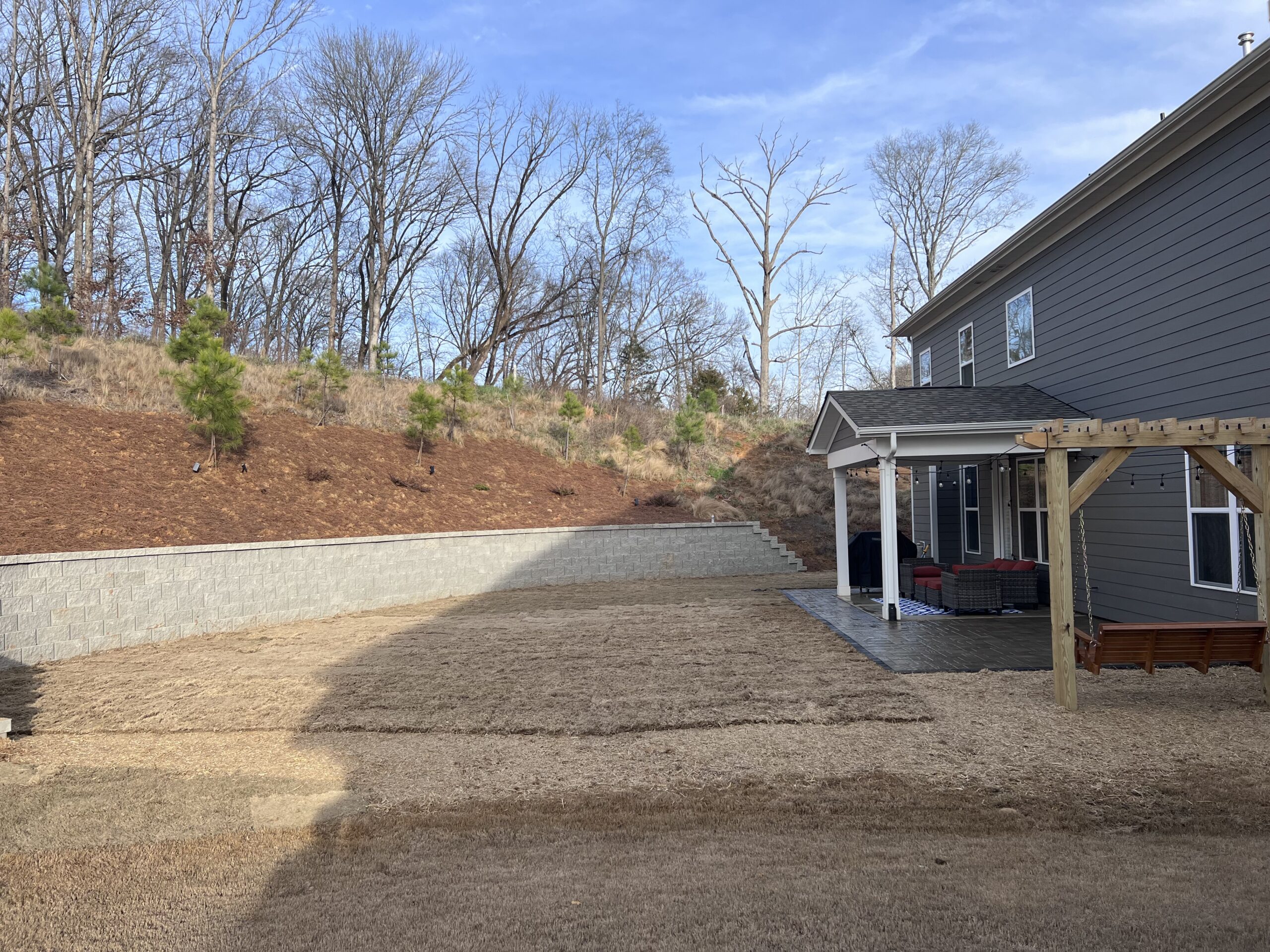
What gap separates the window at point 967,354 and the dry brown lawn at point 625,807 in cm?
779

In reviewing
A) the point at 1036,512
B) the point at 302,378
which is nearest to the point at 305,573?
the point at 302,378

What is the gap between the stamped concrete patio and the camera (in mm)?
7691

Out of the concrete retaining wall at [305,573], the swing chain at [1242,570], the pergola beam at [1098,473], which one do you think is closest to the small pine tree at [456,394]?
the concrete retaining wall at [305,573]

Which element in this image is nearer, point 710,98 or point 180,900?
point 180,900

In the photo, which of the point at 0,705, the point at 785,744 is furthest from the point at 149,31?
the point at 785,744

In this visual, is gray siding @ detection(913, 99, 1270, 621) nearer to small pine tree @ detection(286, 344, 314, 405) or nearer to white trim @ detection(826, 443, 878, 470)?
white trim @ detection(826, 443, 878, 470)

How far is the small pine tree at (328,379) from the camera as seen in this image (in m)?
17.7

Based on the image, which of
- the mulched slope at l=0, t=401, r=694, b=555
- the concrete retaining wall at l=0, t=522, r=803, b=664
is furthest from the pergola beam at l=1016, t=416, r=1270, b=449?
the mulched slope at l=0, t=401, r=694, b=555

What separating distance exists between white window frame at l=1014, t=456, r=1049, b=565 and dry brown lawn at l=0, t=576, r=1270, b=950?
4.82m

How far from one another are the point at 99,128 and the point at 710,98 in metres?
14.6

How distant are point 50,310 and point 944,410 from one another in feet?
50.3

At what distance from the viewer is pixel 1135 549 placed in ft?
30.8

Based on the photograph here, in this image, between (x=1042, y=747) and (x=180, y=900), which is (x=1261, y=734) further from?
→ (x=180, y=900)

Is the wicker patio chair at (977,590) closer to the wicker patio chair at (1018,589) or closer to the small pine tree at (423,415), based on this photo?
the wicker patio chair at (1018,589)
